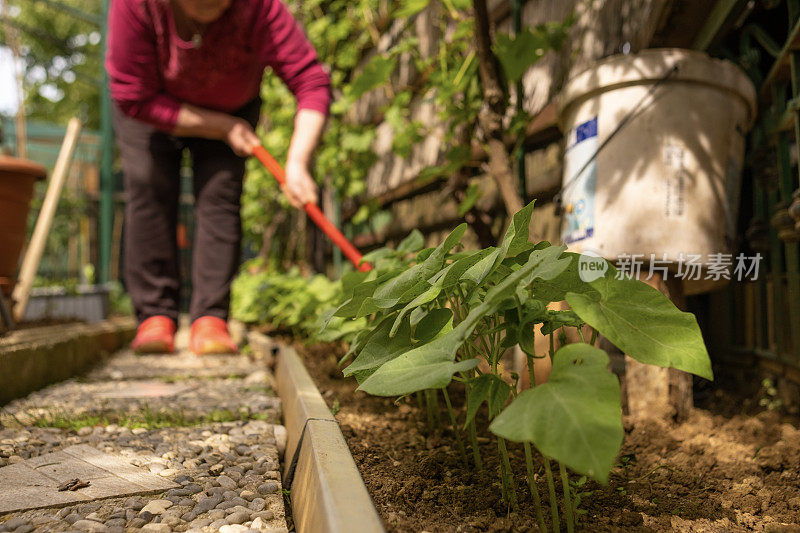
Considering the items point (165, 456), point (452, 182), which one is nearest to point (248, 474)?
point (165, 456)

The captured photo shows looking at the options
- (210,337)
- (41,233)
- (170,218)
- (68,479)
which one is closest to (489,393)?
(68,479)

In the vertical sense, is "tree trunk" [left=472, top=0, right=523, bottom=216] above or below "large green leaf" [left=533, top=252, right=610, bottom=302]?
above

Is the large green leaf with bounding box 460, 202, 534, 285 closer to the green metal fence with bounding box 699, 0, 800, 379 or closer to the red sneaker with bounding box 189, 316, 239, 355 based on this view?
the green metal fence with bounding box 699, 0, 800, 379

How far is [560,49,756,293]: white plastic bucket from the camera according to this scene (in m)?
1.30

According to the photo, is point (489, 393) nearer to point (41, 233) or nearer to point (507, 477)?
point (507, 477)

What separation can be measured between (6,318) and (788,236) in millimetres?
2440

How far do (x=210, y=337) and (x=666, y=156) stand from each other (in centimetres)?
184

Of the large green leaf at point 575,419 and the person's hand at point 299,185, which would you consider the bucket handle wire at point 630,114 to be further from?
the person's hand at point 299,185

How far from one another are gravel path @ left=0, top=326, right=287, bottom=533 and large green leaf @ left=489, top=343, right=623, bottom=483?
388 millimetres

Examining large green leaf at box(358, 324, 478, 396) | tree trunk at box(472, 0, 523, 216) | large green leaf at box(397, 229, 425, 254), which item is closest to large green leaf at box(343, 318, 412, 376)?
large green leaf at box(358, 324, 478, 396)

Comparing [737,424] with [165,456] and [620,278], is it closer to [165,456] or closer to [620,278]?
[620,278]

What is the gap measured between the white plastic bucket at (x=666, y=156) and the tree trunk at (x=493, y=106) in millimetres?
381

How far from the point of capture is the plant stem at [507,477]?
2.56ft

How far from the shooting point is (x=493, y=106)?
1.80 meters
